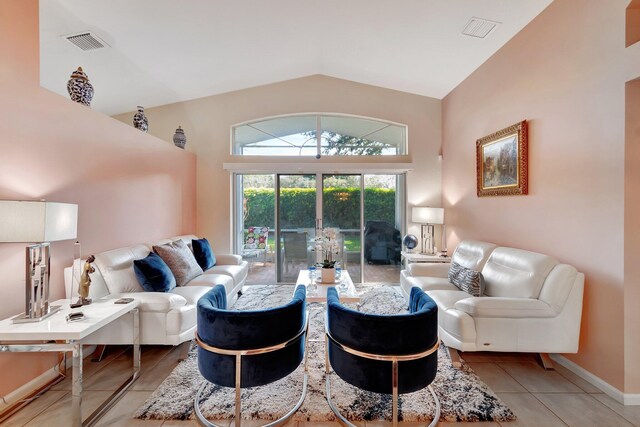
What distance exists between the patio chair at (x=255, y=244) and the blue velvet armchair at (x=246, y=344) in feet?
11.2

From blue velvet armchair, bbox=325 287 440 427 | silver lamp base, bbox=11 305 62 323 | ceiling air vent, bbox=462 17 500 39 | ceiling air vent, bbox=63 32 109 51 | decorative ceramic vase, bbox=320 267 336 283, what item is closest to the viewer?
blue velvet armchair, bbox=325 287 440 427

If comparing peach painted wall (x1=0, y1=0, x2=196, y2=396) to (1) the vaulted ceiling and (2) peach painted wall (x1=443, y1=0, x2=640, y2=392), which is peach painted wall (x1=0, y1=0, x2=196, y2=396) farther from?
(2) peach painted wall (x1=443, y1=0, x2=640, y2=392)

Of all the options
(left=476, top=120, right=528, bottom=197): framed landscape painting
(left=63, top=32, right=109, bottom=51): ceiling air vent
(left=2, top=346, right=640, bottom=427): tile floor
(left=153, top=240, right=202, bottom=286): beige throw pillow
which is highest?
(left=63, top=32, right=109, bottom=51): ceiling air vent

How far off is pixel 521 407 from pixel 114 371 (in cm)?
327

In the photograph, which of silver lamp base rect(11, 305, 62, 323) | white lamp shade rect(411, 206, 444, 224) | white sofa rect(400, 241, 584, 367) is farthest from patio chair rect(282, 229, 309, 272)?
silver lamp base rect(11, 305, 62, 323)

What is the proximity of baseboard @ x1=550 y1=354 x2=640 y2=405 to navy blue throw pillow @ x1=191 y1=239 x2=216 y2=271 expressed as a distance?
162 inches

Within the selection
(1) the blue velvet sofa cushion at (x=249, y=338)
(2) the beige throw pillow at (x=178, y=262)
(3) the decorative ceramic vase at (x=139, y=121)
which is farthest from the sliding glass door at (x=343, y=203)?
(1) the blue velvet sofa cushion at (x=249, y=338)

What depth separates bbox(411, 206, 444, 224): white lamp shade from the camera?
4596 mm

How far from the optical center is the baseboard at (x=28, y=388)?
1978mm

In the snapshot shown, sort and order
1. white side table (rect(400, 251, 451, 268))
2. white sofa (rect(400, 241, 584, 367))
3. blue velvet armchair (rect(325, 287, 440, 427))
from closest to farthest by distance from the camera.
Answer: blue velvet armchair (rect(325, 287, 440, 427)), white sofa (rect(400, 241, 584, 367)), white side table (rect(400, 251, 451, 268))

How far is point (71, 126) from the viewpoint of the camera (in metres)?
2.60

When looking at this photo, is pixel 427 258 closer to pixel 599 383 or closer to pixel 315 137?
pixel 599 383

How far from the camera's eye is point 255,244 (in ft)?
17.4

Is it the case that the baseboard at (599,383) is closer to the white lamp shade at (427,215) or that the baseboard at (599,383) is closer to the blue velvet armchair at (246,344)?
the white lamp shade at (427,215)
